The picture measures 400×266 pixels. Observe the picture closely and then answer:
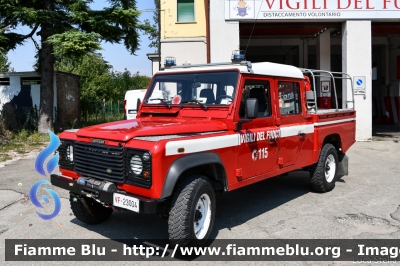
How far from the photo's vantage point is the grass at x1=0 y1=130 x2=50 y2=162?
1189cm

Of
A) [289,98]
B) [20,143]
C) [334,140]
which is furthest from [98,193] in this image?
[20,143]

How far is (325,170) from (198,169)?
3.40 m

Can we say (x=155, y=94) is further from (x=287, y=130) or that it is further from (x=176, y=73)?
(x=287, y=130)

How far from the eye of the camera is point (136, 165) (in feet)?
13.1

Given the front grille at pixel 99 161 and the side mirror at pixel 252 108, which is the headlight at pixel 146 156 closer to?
the front grille at pixel 99 161

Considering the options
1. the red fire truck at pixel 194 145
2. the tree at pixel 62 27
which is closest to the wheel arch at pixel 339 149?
the red fire truck at pixel 194 145

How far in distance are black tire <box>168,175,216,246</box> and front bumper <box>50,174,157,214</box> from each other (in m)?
0.33

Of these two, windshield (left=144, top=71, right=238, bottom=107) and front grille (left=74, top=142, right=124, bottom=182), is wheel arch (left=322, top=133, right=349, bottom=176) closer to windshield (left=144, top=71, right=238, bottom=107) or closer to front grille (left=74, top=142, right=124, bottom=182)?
windshield (left=144, top=71, right=238, bottom=107)

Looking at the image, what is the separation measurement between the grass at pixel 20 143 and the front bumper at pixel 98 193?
6999 mm

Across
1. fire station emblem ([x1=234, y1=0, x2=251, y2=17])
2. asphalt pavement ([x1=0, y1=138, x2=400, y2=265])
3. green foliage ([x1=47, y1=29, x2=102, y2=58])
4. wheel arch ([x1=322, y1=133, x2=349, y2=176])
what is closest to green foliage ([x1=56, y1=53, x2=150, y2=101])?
green foliage ([x1=47, y1=29, x2=102, y2=58])

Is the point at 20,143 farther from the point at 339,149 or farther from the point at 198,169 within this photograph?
the point at 198,169

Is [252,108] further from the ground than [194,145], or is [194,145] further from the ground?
[252,108]

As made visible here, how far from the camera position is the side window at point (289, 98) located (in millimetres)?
5869

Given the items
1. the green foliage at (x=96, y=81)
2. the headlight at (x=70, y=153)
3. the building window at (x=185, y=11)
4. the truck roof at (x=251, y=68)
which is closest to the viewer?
the headlight at (x=70, y=153)
